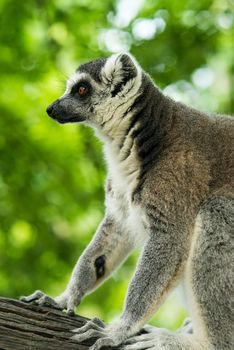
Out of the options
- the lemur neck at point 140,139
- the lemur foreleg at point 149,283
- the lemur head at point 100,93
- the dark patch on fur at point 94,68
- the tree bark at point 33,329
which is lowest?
the tree bark at point 33,329

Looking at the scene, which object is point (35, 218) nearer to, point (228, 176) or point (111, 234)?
point (111, 234)

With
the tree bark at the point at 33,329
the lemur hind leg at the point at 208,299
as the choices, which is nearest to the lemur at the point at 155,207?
the lemur hind leg at the point at 208,299

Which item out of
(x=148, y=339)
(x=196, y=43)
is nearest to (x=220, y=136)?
(x=148, y=339)

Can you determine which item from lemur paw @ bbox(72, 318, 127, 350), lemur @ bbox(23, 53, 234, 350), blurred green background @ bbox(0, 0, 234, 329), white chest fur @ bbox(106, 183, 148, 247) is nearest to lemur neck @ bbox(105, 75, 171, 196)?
lemur @ bbox(23, 53, 234, 350)

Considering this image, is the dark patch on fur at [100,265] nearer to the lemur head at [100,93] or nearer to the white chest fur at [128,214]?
the white chest fur at [128,214]

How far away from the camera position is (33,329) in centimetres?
519

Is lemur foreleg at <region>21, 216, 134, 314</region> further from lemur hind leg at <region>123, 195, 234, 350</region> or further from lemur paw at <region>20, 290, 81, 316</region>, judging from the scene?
lemur hind leg at <region>123, 195, 234, 350</region>

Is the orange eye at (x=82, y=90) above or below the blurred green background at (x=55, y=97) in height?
below

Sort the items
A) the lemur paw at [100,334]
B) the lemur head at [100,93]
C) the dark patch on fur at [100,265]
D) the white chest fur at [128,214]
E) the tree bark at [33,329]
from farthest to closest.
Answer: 1. the lemur head at [100,93]
2. the dark patch on fur at [100,265]
3. the white chest fur at [128,214]
4. the lemur paw at [100,334]
5. the tree bark at [33,329]

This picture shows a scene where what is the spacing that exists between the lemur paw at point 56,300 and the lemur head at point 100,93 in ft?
5.55

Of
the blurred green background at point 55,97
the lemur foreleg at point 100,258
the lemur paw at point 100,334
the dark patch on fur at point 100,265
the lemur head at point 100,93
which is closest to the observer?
the lemur paw at point 100,334

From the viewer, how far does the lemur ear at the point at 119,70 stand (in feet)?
22.7

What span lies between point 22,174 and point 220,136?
5.03 m

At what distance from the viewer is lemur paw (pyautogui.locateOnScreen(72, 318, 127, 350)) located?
18.0 ft
